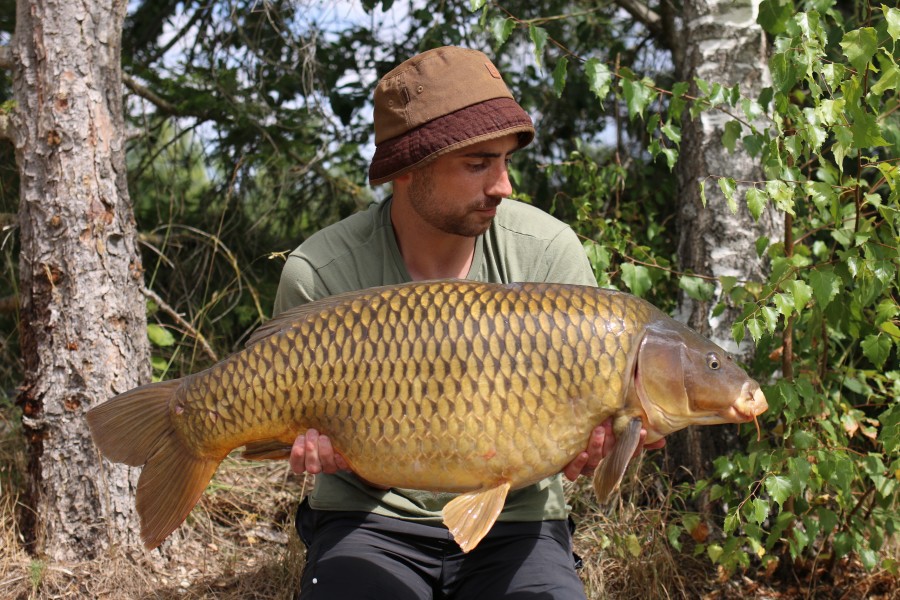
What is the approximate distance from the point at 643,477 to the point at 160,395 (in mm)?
1590

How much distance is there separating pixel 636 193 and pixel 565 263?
1.48 m

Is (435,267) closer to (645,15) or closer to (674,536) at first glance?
(674,536)

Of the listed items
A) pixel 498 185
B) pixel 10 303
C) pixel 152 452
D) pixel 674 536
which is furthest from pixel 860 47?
pixel 10 303

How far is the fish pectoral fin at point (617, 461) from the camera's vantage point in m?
1.44

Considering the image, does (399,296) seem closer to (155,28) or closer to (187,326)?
(187,326)

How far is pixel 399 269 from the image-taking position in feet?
6.10

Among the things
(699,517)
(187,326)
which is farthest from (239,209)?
(699,517)

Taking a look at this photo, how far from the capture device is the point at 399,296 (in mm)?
1521

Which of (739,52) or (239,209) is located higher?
(739,52)

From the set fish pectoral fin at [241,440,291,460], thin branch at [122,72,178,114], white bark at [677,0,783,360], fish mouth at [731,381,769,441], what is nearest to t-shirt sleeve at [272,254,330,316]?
fish pectoral fin at [241,440,291,460]

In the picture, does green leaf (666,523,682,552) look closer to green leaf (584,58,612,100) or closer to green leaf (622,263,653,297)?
green leaf (622,263,653,297)

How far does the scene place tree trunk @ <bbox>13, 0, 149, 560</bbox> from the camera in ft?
8.19

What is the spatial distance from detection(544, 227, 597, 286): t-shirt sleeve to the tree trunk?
1.23m

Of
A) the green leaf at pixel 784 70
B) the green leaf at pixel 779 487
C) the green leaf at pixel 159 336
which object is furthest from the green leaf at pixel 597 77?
the green leaf at pixel 159 336
